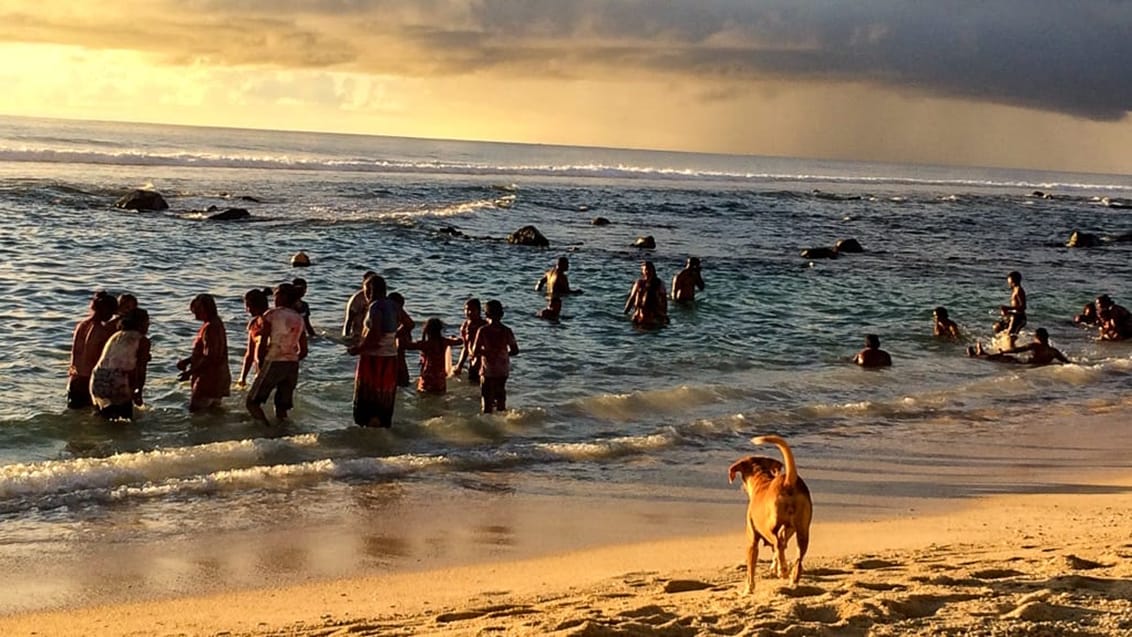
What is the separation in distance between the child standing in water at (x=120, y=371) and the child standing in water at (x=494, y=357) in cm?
334

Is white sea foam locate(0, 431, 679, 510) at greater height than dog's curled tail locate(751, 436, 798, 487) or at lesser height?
lesser

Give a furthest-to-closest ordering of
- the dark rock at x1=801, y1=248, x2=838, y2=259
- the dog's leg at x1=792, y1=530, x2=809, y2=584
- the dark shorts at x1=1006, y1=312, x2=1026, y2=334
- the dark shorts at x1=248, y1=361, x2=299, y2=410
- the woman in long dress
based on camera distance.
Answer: the dark rock at x1=801, y1=248, x2=838, y2=259 < the dark shorts at x1=1006, y1=312, x2=1026, y2=334 < the dark shorts at x1=248, y1=361, x2=299, y2=410 < the woman in long dress < the dog's leg at x1=792, y1=530, x2=809, y2=584

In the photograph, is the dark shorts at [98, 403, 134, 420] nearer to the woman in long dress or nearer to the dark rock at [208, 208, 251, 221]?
the woman in long dress

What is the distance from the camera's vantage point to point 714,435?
11469mm

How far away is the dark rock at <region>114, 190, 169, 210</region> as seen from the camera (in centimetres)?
3316

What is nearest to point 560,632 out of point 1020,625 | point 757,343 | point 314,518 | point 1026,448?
point 1020,625

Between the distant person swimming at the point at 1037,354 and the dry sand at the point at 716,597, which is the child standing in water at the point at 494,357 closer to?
the dry sand at the point at 716,597

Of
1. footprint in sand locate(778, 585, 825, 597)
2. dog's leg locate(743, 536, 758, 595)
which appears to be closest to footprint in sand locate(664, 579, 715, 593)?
dog's leg locate(743, 536, 758, 595)

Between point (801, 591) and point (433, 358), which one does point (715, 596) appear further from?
point (433, 358)

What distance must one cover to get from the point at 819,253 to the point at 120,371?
23.8 meters

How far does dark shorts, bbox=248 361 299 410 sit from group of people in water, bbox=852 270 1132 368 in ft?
28.5

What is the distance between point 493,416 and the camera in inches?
464

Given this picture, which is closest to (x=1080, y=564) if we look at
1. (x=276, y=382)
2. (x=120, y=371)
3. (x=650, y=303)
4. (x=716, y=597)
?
(x=716, y=597)

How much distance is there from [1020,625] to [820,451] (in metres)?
5.79
